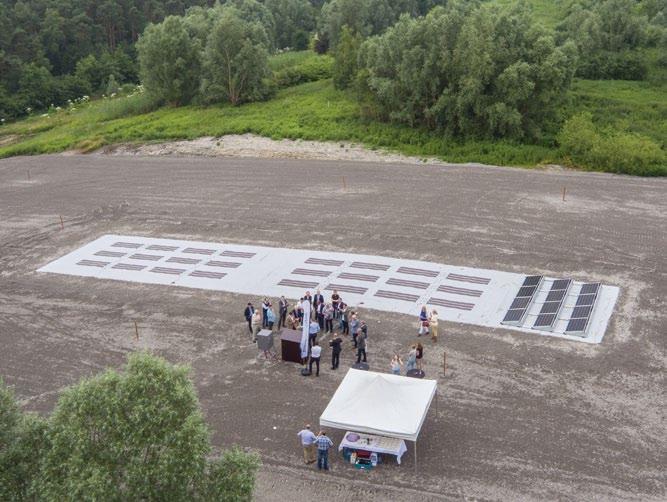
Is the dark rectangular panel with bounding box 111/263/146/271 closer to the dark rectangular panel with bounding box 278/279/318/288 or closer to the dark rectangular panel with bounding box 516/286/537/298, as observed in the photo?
the dark rectangular panel with bounding box 278/279/318/288

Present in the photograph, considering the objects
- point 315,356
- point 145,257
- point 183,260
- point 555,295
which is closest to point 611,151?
point 555,295

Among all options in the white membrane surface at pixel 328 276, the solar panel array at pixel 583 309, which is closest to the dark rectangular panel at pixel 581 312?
the solar panel array at pixel 583 309

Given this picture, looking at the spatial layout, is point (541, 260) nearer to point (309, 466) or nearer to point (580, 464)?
point (580, 464)

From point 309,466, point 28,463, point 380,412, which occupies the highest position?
point 28,463

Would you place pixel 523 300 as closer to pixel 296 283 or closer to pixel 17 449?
pixel 296 283

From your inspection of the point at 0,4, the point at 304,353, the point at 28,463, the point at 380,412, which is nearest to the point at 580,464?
the point at 380,412
